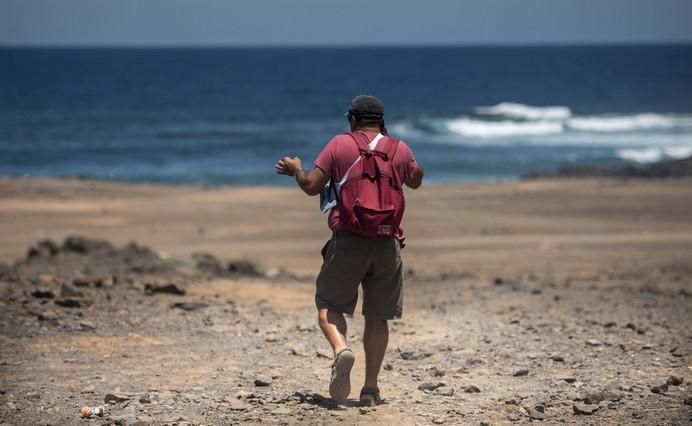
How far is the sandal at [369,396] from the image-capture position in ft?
18.0

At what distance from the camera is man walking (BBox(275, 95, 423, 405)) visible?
5223 mm

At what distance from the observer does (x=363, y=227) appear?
5207 mm

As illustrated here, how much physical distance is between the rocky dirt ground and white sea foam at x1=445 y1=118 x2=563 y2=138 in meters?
38.0

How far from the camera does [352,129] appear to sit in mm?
5523

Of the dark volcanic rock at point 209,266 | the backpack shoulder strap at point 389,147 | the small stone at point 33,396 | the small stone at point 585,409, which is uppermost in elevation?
the backpack shoulder strap at point 389,147

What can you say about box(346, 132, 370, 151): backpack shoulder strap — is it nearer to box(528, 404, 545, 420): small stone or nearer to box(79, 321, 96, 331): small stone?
box(528, 404, 545, 420): small stone

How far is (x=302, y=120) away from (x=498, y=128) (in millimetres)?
10526

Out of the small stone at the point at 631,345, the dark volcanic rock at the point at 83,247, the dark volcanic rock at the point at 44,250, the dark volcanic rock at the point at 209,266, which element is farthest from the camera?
the dark volcanic rock at the point at 83,247

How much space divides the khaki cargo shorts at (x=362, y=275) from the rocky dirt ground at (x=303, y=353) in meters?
0.57

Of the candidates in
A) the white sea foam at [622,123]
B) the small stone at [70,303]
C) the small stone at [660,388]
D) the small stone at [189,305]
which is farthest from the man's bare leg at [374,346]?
the white sea foam at [622,123]

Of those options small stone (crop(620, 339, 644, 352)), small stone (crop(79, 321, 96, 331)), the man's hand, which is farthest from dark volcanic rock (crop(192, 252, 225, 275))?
the man's hand

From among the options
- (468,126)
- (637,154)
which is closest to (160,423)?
(637,154)

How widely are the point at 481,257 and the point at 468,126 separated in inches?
1406

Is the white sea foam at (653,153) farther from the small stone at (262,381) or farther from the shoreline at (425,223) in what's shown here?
the small stone at (262,381)
